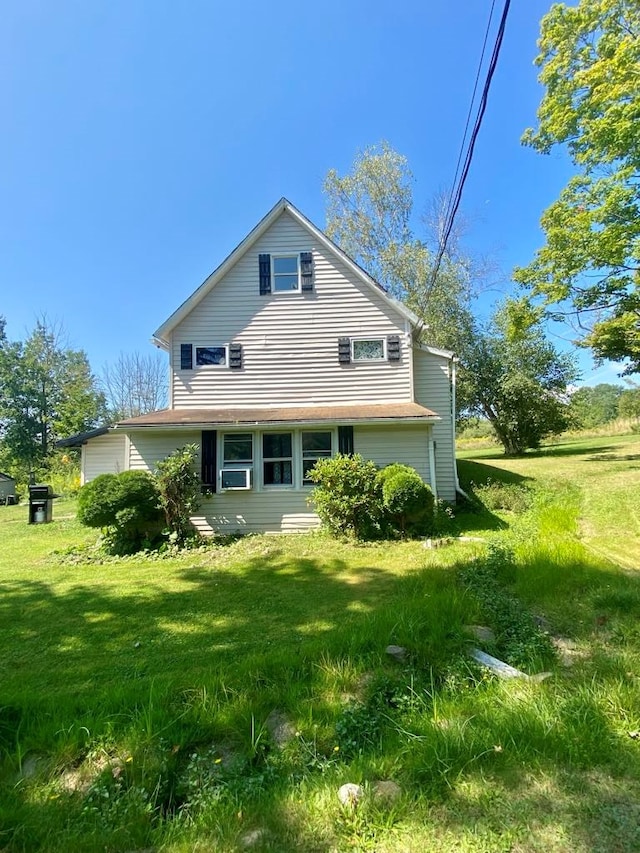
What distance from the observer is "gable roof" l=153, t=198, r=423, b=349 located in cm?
1138

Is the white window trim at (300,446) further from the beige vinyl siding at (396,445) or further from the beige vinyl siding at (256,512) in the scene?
the beige vinyl siding at (396,445)

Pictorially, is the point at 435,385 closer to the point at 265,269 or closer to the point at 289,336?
the point at 289,336

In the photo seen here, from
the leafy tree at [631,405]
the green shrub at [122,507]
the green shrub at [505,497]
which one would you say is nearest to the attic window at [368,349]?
the green shrub at [505,497]

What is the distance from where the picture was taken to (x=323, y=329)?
11.5m

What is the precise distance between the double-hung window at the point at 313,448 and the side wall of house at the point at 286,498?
30 cm

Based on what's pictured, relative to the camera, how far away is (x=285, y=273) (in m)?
11.8

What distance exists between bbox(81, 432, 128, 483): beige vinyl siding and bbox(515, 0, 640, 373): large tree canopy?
1532 cm

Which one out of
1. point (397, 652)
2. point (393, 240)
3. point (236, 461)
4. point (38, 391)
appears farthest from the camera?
point (38, 391)

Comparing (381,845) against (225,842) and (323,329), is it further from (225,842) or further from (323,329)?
(323,329)

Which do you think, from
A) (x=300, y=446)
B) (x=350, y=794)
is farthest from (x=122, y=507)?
(x=350, y=794)

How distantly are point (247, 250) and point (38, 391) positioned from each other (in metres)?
29.8

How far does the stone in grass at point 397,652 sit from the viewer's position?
350 centimetres

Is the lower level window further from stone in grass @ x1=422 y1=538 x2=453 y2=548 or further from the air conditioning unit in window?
stone in grass @ x1=422 y1=538 x2=453 y2=548

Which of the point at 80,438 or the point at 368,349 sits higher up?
the point at 368,349
